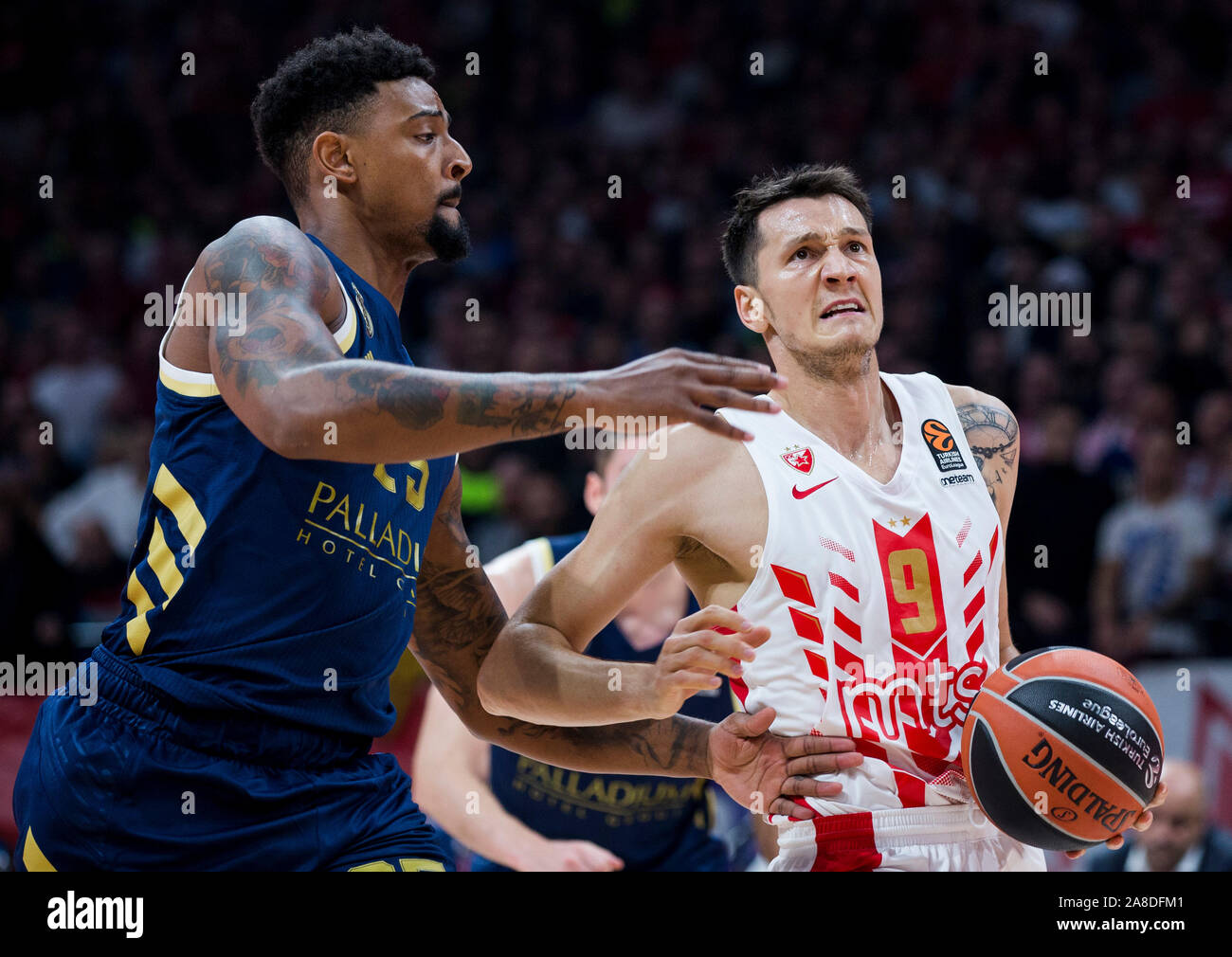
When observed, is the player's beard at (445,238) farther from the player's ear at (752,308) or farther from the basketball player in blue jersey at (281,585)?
the player's ear at (752,308)

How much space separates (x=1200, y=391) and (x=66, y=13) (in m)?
9.44

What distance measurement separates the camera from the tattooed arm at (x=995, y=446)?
3.53 metres

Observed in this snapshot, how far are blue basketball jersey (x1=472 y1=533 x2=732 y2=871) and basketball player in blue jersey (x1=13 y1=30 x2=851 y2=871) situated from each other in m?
1.62

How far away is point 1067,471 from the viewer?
704 centimetres

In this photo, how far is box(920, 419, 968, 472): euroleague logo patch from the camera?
3488 mm

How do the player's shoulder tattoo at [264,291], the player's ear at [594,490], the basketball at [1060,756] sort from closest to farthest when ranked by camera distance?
the player's shoulder tattoo at [264,291] < the basketball at [1060,756] < the player's ear at [594,490]

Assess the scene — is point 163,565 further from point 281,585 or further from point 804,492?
point 804,492

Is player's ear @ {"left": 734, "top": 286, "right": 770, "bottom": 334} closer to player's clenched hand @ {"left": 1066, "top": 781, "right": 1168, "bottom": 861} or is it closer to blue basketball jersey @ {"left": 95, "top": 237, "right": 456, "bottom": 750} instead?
blue basketball jersey @ {"left": 95, "top": 237, "right": 456, "bottom": 750}

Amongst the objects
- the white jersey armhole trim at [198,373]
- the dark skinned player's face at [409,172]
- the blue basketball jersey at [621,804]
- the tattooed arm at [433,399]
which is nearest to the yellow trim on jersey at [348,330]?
the white jersey armhole trim at [198,373]

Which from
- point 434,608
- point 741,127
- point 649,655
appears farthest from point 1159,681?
point 741,127

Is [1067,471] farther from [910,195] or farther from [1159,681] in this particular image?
[910,195]

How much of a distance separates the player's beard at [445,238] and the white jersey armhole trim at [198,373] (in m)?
0.43

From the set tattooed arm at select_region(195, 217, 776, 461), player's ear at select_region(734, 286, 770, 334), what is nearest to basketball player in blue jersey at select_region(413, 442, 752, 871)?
player's ear at select_region(734, 286, 770, 334)

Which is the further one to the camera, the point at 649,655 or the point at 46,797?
the point at 649,655
